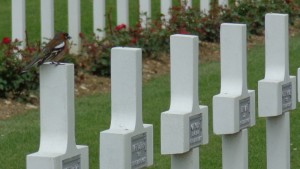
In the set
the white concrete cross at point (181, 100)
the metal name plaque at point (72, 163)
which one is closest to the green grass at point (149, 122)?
the white concrete cross at point (181, 100)

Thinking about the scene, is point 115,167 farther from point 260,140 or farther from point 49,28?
point 49,28

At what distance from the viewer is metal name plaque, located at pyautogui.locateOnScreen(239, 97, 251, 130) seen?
186 inches

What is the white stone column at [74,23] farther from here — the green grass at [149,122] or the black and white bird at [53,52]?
the black and white bird at [53,52]

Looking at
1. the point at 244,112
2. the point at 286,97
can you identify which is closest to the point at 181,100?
the point at 244,112

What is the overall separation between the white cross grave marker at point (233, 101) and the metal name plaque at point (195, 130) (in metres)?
0.14

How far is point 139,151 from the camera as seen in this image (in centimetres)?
402

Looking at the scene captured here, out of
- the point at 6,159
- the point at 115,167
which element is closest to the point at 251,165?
the point at 6,159

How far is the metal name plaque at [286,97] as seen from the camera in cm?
518

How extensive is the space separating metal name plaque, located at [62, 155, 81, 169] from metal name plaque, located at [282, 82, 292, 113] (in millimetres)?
1709

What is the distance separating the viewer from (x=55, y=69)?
3.63m

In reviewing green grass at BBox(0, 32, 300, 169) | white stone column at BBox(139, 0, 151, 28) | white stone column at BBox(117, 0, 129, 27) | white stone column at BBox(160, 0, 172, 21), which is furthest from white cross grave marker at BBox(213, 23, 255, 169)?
white stone column at BBox(160, 0, 172, 21)

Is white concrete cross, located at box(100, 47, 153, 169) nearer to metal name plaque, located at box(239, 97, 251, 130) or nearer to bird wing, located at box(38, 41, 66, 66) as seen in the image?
metal name plaque, located at box(239, 97, 251, 130)

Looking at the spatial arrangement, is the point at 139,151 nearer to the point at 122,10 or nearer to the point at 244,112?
the point at 244,112

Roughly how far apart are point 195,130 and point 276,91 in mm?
777
